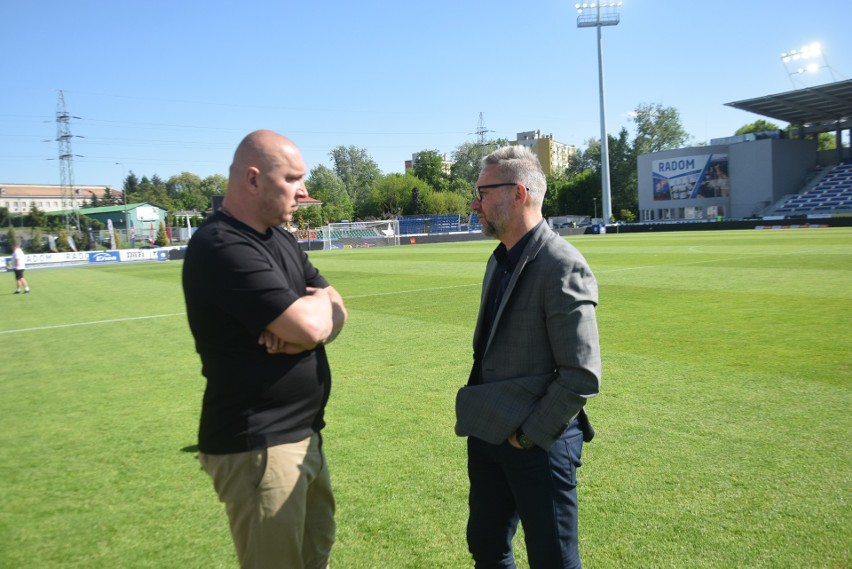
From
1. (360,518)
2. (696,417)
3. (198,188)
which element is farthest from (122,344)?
(198,188)

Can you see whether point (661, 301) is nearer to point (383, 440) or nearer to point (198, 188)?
point (383, 440)

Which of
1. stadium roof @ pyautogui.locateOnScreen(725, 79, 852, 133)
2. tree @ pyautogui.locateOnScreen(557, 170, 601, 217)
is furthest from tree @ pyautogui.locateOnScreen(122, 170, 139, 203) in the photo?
stadium roof @ pyautogui.locateOnScreen(725, 79, 852, 133)

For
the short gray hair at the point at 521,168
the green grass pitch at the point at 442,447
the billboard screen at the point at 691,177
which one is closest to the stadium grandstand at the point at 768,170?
the billboard screen at the point at 691,177

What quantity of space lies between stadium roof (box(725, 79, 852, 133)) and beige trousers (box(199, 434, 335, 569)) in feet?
203

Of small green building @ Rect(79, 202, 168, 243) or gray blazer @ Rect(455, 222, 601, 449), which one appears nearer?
gray blazer @ Rect(455, 222, 601, 449)

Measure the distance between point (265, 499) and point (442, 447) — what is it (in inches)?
111

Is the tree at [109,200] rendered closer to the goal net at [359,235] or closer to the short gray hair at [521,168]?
the goal net at [359,235]

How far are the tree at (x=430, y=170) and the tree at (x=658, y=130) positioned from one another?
34.8m

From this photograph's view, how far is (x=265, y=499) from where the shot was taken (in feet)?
7.18

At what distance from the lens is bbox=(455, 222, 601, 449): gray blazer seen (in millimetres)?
2293

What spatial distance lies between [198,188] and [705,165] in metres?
115

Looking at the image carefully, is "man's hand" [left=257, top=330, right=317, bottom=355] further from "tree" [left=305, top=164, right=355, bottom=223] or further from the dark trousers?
"tree" [left=305, top=164, right=355, bottom=223]

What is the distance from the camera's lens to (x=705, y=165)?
66250 millimetres

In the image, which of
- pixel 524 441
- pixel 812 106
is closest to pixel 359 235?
pixel 812 106
